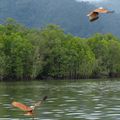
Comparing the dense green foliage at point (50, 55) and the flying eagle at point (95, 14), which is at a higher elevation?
the dense green foliage at point (50, 55)

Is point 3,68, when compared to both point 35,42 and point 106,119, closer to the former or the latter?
point 35,42

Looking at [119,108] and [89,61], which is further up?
[89,61]

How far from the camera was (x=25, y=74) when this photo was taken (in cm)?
13138

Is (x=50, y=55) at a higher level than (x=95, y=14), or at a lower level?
higher

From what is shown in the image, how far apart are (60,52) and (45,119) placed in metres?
112

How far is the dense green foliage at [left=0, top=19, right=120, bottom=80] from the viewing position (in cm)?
13125

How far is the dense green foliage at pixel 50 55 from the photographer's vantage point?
13125cm

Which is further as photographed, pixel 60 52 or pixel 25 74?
pixel 60 52

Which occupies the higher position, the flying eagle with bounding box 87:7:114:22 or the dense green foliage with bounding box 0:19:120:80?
the dense green foliage with bounding box 0:19:120:80

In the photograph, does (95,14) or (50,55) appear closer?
(95,14)

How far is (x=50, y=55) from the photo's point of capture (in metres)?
140

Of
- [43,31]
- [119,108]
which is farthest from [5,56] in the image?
[119,108]

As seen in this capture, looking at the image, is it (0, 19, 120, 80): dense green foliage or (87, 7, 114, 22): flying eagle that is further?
(0, 19, 120, 80): dense green foliage

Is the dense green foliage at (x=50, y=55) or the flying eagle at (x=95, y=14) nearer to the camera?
the flying eagle at (x=95, y=14)
